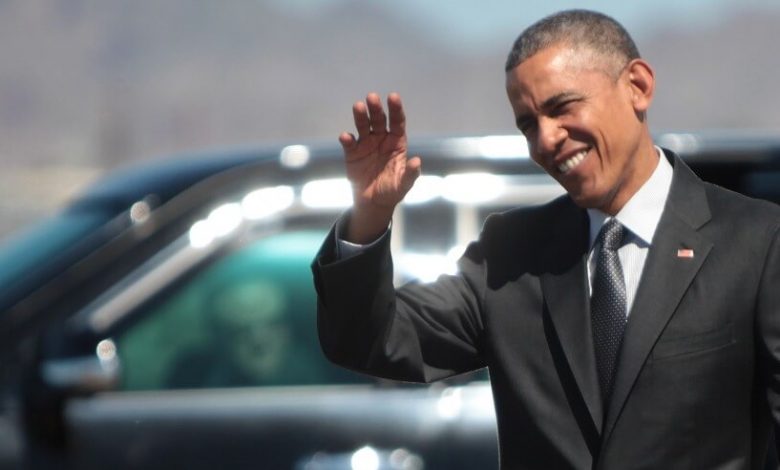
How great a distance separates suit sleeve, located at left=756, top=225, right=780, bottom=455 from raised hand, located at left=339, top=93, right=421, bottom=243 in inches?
21.2

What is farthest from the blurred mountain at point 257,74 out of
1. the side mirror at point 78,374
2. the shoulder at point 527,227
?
the shoulder at point 527,227

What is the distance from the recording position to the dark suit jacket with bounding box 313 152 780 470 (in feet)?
8.52

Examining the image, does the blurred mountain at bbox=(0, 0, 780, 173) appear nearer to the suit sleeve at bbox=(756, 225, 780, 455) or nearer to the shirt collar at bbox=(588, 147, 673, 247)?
the shirt collar at bbox=(588, 147, 673, 247)

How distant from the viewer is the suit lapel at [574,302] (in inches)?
105

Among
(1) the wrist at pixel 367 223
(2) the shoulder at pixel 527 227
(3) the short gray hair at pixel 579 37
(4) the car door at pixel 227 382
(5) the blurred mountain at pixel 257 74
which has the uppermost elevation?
(5) the blurred mountain at pixel 257 74

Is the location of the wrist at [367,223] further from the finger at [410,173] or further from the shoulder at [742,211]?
the shoulder at [742,211]

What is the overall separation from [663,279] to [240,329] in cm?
219

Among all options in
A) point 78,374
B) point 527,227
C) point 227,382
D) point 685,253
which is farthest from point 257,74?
point 685,253

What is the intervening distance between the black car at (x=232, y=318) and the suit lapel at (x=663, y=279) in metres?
1.71

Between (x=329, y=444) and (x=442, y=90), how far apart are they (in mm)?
41285

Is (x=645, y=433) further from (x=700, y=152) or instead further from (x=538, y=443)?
(x=700, y=152)

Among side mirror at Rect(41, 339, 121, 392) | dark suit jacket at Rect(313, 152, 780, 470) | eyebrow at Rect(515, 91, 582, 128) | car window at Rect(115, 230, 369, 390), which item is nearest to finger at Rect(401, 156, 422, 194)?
dark suit jacket at Rect(313, 152, 780, 470)

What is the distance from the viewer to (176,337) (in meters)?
4.61

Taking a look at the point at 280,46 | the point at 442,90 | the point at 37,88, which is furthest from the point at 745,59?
the point at 37,88
